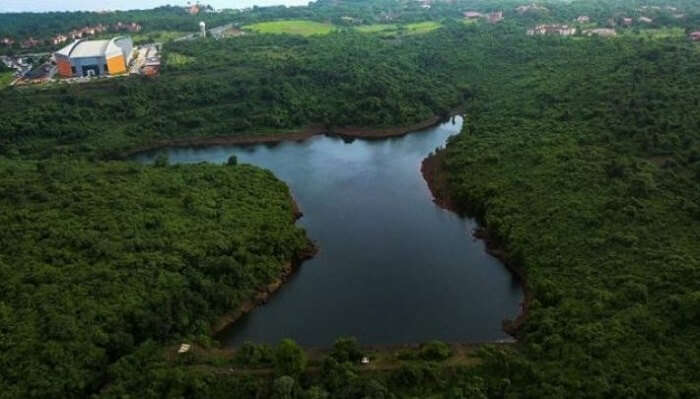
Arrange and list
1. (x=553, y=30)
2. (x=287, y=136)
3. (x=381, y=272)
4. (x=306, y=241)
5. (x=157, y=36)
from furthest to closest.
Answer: (x=157, y=36) → (x=553, y=30) → (x=287, y=136) → (x=306, y=241) → (x=381, y=272)

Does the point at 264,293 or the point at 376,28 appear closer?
the point at 264,293

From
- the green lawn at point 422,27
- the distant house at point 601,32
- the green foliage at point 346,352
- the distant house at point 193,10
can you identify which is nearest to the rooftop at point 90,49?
the distant house at point 193,10

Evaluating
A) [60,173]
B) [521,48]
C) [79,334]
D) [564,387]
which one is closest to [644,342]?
[564,387]

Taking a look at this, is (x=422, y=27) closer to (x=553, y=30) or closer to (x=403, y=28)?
(x=403, y=28)

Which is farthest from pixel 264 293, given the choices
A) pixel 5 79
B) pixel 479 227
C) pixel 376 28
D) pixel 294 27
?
pixel 376 28

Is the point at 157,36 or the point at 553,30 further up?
the point at 157,36

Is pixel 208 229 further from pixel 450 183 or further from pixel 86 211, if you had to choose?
pixel 450 183
